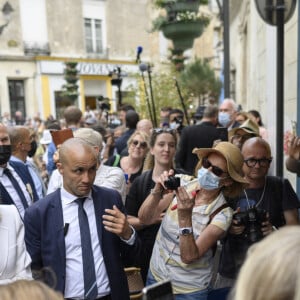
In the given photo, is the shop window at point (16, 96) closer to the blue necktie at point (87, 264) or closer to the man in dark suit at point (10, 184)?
the man in dark suit at point (10, 184)

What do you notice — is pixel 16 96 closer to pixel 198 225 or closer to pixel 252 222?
pixel 198 225

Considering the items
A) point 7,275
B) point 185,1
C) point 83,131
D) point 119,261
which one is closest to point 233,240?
point 119,261

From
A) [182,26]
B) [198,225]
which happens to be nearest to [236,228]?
[198,225]

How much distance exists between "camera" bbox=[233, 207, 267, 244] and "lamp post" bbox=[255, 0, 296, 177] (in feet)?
3.76

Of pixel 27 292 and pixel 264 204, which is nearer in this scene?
pixel 27 292

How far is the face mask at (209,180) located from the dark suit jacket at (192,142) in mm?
2373

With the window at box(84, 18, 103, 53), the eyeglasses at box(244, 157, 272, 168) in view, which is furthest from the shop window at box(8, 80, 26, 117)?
the eyeglasses at box(244, 157, 272, 168)

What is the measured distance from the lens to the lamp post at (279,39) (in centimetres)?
302

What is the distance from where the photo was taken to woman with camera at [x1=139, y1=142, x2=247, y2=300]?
6.73 feet

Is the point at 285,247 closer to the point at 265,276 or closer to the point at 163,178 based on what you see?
the point at 265,276

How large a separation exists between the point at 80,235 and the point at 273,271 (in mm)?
1287

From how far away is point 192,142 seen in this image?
4625 millimetres

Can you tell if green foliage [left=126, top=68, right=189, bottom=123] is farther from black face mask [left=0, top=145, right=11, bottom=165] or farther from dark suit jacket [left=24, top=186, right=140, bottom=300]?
dark suit jacket [left=24, top=186, right=140, bottom=300]

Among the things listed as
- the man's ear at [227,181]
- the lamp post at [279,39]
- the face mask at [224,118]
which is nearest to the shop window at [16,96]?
the face mask at [224,118]
